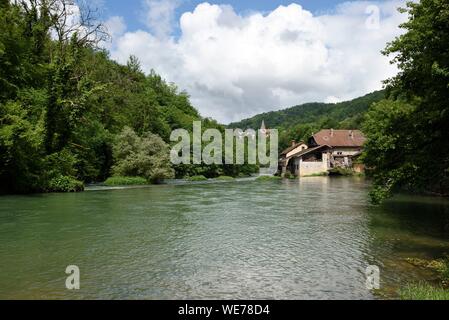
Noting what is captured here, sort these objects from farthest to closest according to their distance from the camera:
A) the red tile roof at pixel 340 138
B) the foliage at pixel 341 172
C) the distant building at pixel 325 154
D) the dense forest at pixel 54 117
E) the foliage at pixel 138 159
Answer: the red tile roof at pixel 340 138 → the distant building at pixel 325 154 → the foliage at pixel 341 172 → the foliage at pixel 138 159 → the dense forest at pixel 54 117

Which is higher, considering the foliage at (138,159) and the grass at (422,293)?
the foliage at (138,159)

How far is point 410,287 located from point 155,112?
57845 millimetres

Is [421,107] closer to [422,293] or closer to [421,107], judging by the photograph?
[421,107]

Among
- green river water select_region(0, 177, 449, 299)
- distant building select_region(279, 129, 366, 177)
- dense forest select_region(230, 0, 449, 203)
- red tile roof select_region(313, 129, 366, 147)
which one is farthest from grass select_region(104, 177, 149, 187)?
red tile roof select_region(313, 129, 366, 147)

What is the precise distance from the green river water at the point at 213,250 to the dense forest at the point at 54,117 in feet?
28.3

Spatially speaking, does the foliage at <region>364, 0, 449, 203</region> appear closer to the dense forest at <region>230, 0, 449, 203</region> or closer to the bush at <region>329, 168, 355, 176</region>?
the dense forest at <region>230, 0, 449, 203</region>

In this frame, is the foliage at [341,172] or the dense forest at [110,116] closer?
the dense forest at [110,116]

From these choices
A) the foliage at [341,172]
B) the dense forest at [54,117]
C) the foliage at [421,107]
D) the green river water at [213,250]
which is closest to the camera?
the green river water at [213,250]

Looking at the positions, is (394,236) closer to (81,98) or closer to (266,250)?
(266,250)

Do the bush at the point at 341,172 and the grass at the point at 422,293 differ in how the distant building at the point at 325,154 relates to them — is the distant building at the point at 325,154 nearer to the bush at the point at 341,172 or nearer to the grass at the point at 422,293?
the bush at the point at 341,172

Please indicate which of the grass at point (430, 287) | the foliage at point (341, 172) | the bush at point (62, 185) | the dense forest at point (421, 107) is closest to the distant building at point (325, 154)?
the foliage at point (341, 172)

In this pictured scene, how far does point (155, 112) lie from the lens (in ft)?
206

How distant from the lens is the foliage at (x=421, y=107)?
10789mm
